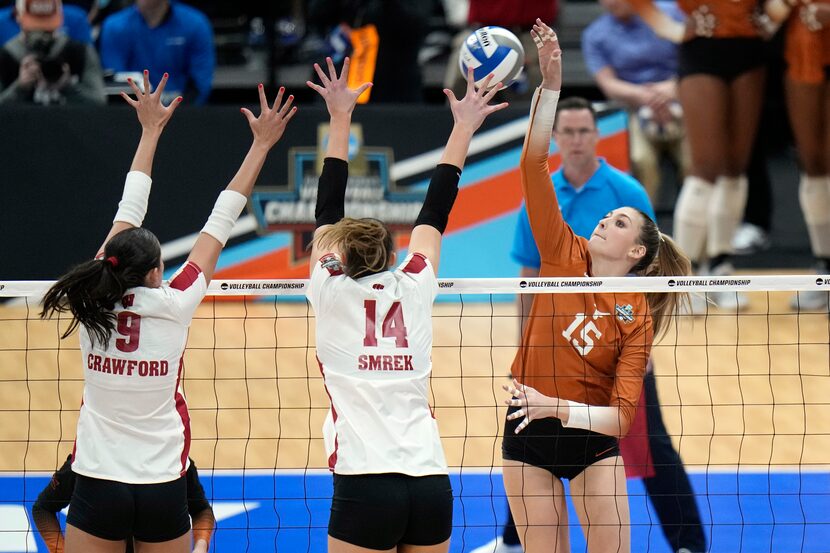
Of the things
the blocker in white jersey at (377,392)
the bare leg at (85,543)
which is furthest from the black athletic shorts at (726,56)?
the bare leg at (85,543)

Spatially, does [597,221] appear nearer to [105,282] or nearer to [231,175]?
[105,282]

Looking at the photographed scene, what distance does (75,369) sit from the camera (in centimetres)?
836

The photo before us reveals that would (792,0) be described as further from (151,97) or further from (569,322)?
(151,97)

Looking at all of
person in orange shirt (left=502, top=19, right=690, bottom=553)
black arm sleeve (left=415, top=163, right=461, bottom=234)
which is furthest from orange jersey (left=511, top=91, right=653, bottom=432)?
black arm sleeve (left=415, top=163, right=461, bottom=234)

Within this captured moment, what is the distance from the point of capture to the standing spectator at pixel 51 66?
967 centimetres

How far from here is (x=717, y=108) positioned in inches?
360

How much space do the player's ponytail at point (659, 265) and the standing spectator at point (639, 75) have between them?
4.91 meters

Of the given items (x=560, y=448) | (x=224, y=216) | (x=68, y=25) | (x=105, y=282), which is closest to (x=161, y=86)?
(x=224, y=216)

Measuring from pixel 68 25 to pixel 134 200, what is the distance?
628cm

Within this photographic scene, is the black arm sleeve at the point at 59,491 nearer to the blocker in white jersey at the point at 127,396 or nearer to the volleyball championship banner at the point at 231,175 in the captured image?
the blocker in white jersey at the point at 127,396

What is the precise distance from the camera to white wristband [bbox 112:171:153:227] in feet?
14.7

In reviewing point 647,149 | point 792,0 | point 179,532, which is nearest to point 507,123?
point 647,149

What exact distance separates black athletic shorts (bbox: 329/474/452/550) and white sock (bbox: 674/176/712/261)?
5.66 metres

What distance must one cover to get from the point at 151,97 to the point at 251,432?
332 centimetres
